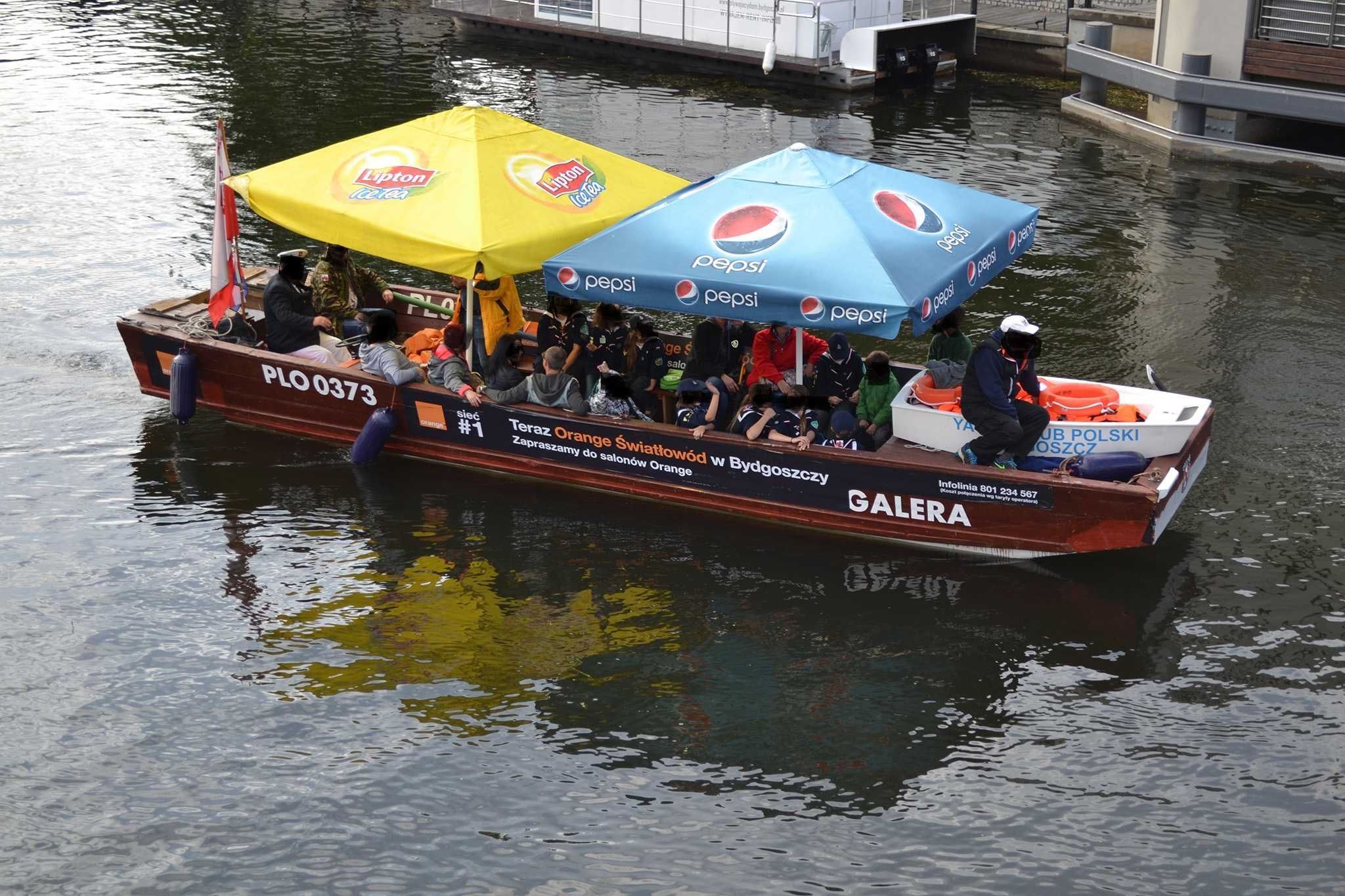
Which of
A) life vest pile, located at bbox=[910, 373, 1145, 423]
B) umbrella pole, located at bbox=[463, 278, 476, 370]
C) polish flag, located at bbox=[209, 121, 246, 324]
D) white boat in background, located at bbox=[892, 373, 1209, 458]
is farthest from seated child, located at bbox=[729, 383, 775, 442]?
polish flag, located at bbox=[209, 121, 246, 324]

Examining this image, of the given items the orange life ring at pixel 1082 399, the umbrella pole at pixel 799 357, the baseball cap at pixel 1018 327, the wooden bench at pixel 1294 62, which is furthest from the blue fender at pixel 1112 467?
the wooden bench at pixel 1294 62

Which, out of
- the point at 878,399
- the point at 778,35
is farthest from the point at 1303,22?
the point at 878,399

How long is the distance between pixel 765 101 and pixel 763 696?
21.9 m

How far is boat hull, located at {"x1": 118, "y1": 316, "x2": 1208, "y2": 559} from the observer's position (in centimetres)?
1212

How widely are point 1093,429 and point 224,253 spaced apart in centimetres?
933

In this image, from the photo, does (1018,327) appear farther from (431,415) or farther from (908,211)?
(431,415)

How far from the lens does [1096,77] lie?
2862 centimetres

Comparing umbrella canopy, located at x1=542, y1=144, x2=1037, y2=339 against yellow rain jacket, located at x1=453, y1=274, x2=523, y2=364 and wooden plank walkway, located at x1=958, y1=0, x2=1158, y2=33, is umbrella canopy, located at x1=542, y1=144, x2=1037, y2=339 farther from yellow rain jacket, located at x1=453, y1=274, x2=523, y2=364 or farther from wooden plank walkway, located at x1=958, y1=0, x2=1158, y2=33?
wooden plank walkway, located at x1=958, y1=0, x2=1158, y2=33

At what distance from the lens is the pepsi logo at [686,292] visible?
40.4ft

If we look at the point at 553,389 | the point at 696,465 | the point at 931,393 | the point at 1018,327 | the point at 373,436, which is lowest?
the point at 373,436

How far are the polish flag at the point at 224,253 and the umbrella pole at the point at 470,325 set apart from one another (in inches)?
Result: 110

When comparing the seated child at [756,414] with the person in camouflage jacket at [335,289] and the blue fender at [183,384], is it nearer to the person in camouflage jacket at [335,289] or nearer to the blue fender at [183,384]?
the person in camouflage jacket at [335,289]

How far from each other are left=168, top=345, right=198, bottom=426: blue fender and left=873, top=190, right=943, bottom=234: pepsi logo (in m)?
7.61

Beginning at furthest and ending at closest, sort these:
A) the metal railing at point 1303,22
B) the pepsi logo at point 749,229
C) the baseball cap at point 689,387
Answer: the metal railing at point 1303,22 < the baseball cap at point 689,387 < the pepsi logo at point 749,229
